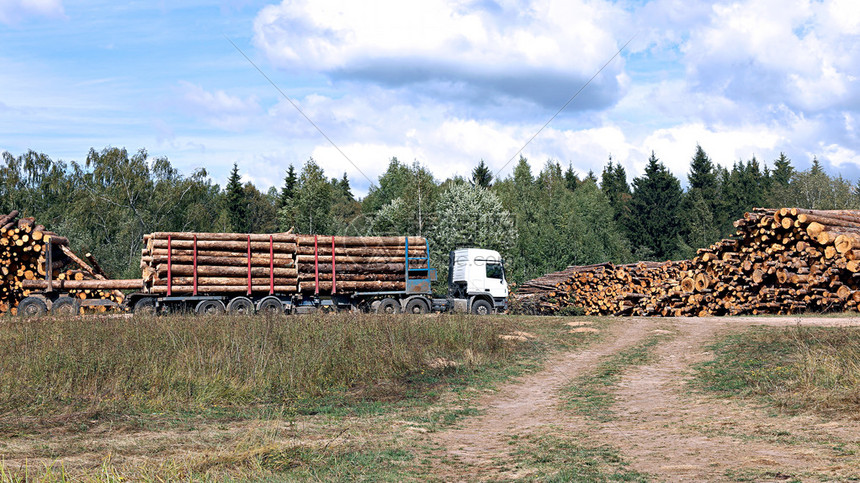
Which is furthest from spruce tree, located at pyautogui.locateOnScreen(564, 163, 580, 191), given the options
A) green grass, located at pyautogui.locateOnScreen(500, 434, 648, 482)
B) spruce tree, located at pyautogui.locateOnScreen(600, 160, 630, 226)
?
green grass, located at pyautogui.locateOnScreen(500, 434, 648, 482)

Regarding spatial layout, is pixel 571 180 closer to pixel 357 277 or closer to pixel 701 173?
pixel 701 173

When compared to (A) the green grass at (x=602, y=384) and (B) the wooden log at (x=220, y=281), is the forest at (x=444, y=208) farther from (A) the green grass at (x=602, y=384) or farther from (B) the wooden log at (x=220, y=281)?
(A) the green grass at (x=602, y=384)

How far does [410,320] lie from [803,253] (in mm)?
14537

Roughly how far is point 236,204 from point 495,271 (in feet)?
144

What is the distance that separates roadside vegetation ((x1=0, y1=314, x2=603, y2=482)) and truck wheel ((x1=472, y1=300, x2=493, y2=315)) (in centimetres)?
1183

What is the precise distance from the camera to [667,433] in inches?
303

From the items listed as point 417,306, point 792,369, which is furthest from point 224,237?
point 792,369

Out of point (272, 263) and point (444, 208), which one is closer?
point (272, 263)

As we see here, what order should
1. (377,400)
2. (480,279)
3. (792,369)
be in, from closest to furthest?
(377,400), (792,369), (480,279)

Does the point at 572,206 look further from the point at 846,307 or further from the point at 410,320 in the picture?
the point at 410,320

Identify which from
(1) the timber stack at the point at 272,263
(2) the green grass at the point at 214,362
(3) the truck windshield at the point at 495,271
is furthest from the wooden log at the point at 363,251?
(2) the green grass at the point at 214,362

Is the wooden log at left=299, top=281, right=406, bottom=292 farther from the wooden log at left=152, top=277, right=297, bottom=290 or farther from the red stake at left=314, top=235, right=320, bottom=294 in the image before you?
the wooden log at left=152, top=277, right=297, bottom=290

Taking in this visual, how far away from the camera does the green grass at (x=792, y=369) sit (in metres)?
8.56

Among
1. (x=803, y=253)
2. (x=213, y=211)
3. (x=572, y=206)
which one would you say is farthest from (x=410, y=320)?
(x=213, y=211)
